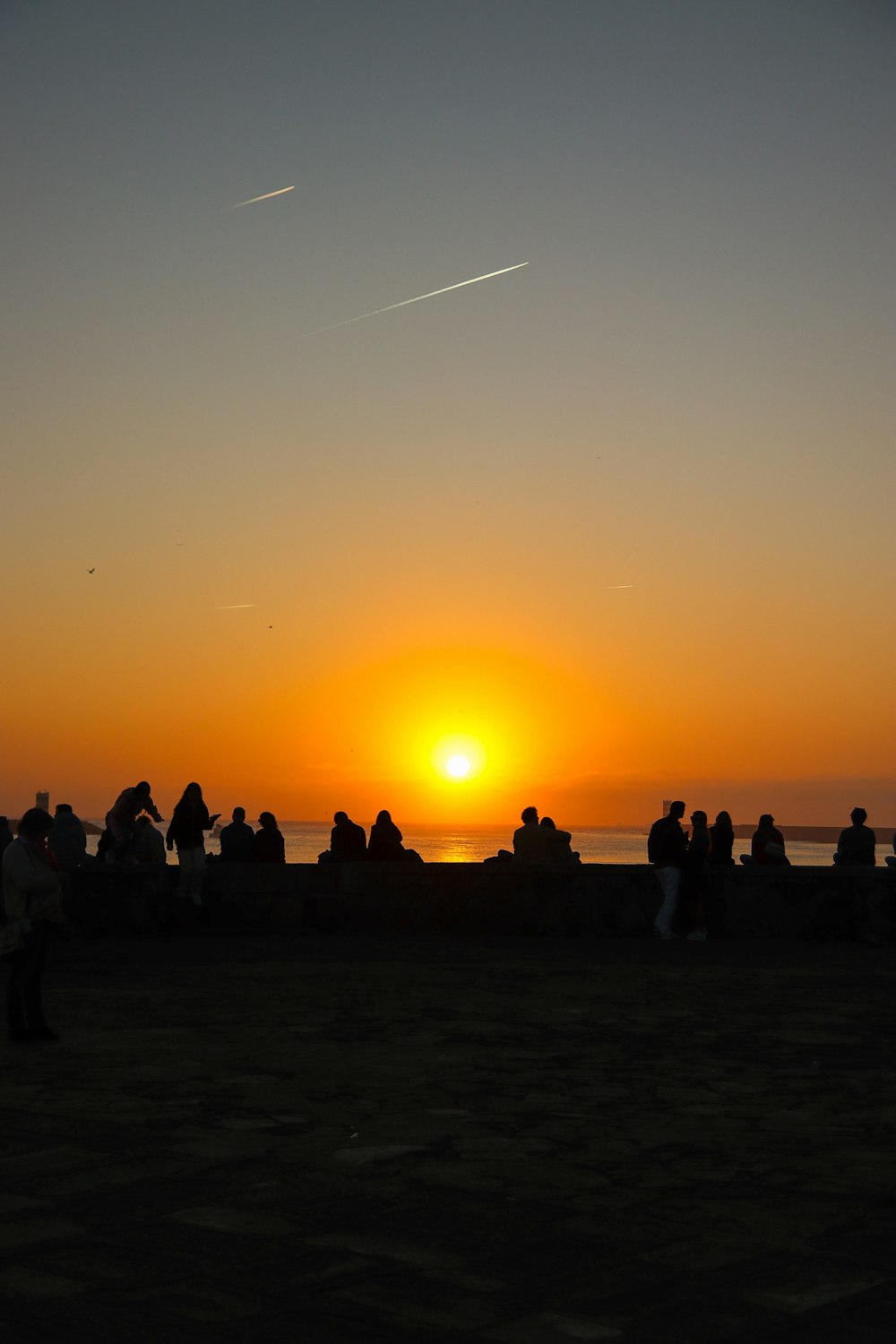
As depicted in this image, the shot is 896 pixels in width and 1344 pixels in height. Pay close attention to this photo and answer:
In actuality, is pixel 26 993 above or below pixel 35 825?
below

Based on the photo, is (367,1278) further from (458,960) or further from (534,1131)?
(458,960)

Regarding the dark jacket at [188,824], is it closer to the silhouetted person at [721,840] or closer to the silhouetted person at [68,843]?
the silhouetted person at [68,843]

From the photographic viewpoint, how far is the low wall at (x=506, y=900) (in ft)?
58.8

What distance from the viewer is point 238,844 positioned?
1983cm

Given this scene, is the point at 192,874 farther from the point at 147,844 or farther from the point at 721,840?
the point at 721,840

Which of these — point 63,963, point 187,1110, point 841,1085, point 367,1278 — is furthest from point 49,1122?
point 63,963

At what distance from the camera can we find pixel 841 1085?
302 inches

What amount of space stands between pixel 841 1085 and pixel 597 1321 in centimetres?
402

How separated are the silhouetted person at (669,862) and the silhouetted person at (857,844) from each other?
2.71m

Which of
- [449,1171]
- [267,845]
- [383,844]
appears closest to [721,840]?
[383,844]

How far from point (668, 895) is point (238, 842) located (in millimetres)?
5764

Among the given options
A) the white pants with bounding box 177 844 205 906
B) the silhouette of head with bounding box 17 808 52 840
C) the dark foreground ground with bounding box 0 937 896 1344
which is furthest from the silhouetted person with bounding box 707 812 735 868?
the silhouette of head with bounding box 17 808 52 840

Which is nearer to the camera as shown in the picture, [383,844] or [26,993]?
[26,993]

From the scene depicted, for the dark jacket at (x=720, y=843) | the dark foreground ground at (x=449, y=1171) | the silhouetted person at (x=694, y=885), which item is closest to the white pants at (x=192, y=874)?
the silhouetted person at (x=694, y=885)
